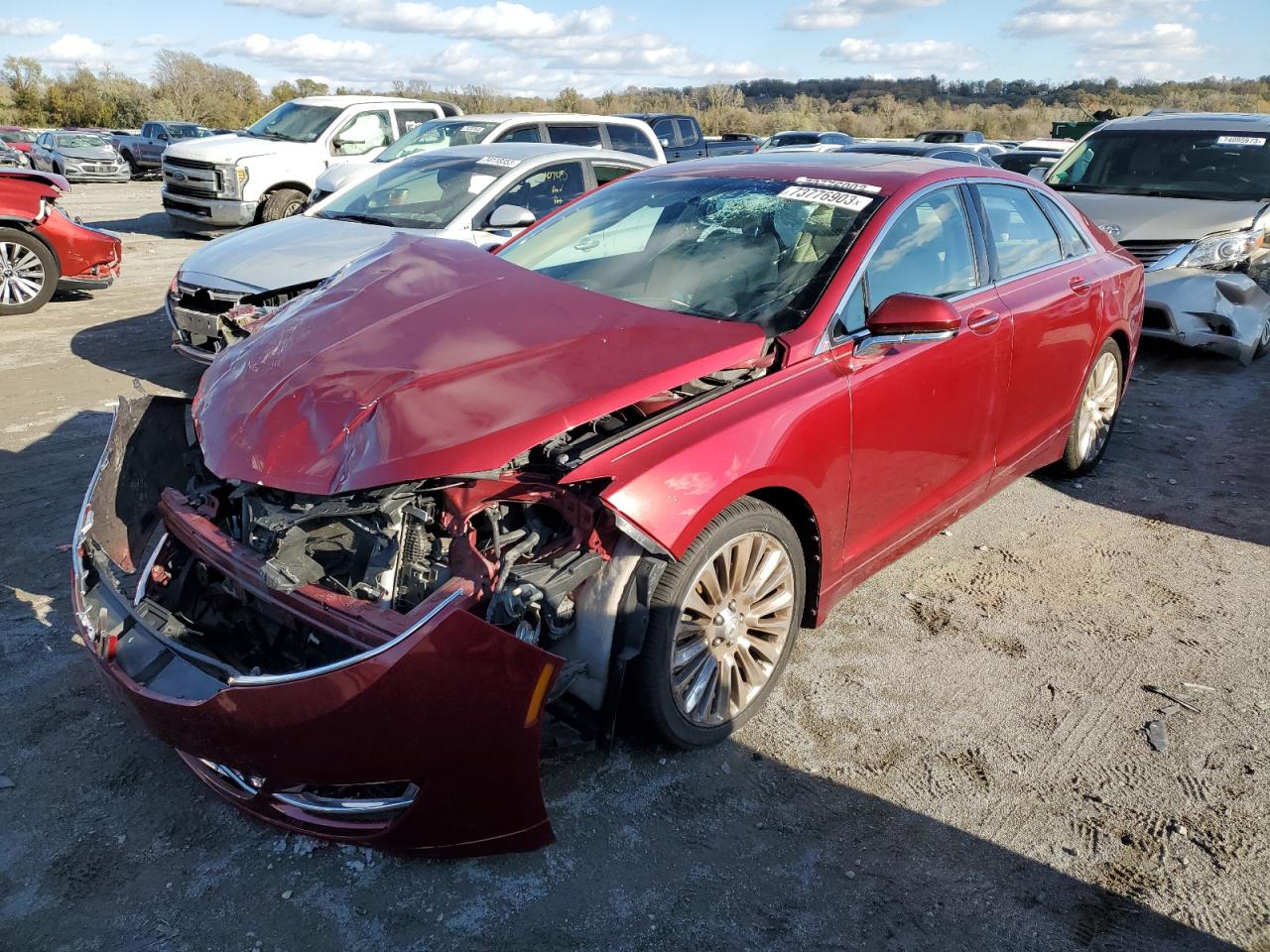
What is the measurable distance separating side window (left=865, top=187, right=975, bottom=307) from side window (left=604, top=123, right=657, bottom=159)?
799 centimetres

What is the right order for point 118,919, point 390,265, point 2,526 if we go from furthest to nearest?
point 2,526 < point 390,265 < point 118,919

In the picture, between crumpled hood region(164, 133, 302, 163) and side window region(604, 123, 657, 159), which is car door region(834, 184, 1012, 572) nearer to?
side window region(604, 123, 657, 159)

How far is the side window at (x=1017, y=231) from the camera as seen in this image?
4.25 meters

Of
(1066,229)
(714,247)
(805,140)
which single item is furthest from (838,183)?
(805,140)

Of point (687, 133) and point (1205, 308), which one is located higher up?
point (687, 133)

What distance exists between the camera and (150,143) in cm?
2739

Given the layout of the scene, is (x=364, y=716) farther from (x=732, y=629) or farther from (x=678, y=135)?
(x=678, y=135)

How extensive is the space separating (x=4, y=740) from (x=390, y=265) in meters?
2.17

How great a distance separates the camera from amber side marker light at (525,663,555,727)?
7.68 ft

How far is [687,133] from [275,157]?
8.90 metres

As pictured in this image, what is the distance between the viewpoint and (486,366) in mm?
2928

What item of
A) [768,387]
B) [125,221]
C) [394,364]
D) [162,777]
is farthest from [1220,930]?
[125,221]

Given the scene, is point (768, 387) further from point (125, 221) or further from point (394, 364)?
point (125, 221)

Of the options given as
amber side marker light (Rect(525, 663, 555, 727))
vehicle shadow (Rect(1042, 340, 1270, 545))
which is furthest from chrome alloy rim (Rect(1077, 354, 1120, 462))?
amber side marker light (Rect(525, 663, 555, 727))
